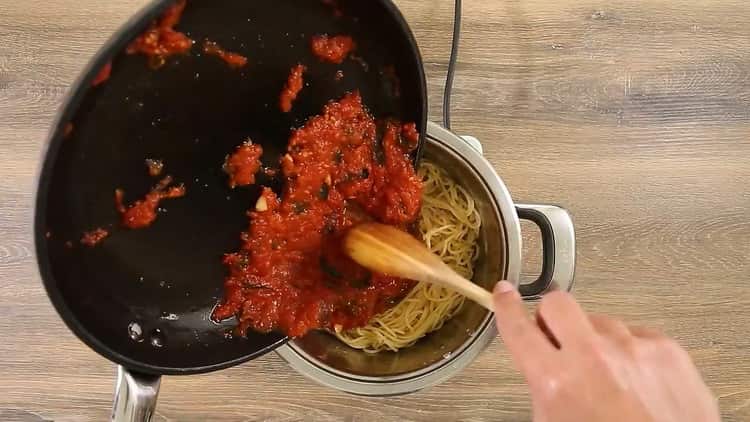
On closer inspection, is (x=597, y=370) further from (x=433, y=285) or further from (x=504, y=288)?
(x=433, y=285)

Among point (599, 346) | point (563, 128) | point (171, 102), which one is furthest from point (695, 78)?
point (171, 102)

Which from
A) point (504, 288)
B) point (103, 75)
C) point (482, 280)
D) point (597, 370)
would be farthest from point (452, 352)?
point (103, 75)

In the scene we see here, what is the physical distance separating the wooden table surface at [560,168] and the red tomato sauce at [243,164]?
1.45ft

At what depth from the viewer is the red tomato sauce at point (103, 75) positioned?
644 millimetres

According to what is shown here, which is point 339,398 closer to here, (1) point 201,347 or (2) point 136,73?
(1) point 201,347

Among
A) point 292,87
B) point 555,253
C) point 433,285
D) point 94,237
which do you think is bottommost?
point 433,285

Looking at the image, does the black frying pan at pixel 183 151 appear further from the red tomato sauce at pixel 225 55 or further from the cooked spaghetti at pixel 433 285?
the cooked spaghetti at pixel 433 285

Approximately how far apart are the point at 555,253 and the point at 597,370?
1.20 feet

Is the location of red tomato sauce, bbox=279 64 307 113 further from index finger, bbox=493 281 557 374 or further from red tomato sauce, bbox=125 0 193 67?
→ index finger, bbox=493 281 557 374

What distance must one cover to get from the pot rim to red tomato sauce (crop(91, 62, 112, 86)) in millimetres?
443

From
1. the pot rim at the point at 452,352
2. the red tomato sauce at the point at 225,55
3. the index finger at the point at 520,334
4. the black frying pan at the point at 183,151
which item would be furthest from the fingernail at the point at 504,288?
the red tomato sauce at the point at 225,55

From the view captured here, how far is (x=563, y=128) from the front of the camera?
123cm

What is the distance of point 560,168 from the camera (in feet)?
4.03

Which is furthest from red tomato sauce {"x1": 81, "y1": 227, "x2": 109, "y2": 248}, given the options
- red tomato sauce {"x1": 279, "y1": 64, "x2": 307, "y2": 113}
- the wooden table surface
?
the wooden table surface
